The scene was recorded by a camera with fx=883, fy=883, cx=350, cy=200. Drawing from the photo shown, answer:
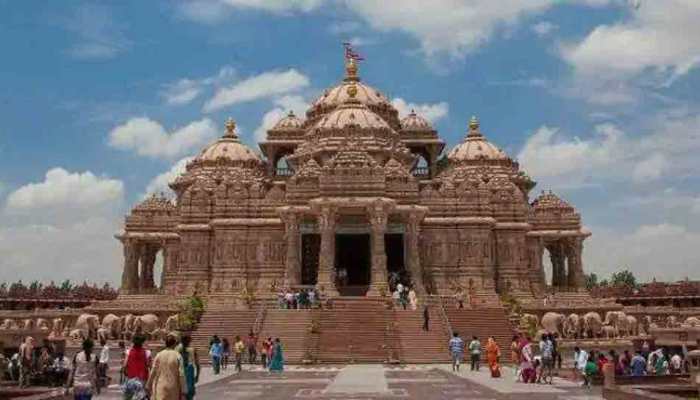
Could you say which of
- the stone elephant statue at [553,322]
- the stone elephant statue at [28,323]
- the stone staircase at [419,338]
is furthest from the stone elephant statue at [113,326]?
the stone elephant statue at [553,322]

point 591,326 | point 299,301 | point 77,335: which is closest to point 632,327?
point 591,326

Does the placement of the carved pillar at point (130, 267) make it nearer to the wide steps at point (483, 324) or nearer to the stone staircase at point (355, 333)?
the stone staircase at point (355, 333)

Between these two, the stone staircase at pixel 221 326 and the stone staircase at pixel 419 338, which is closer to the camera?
the stone staircase at pixel 419 338

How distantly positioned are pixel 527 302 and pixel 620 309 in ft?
17.5

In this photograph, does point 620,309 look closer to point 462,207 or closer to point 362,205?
point 462,207

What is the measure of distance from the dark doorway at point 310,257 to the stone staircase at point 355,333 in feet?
40.6

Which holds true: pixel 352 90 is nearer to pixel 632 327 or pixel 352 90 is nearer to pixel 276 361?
pixel 632 327

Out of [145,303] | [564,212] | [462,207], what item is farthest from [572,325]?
[145,303]

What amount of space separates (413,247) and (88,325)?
59.9 feet

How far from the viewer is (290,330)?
39000mm

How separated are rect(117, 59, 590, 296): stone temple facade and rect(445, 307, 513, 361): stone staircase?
716 cm

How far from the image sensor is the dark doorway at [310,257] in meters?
54.7

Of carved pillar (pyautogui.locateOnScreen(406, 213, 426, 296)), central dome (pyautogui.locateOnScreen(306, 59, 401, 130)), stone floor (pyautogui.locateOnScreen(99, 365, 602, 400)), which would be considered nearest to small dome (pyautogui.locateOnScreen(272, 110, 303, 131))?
central dome (pyautogui.locateOnScreen(306, 59, 401, 130))

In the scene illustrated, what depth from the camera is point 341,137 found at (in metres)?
58.6
